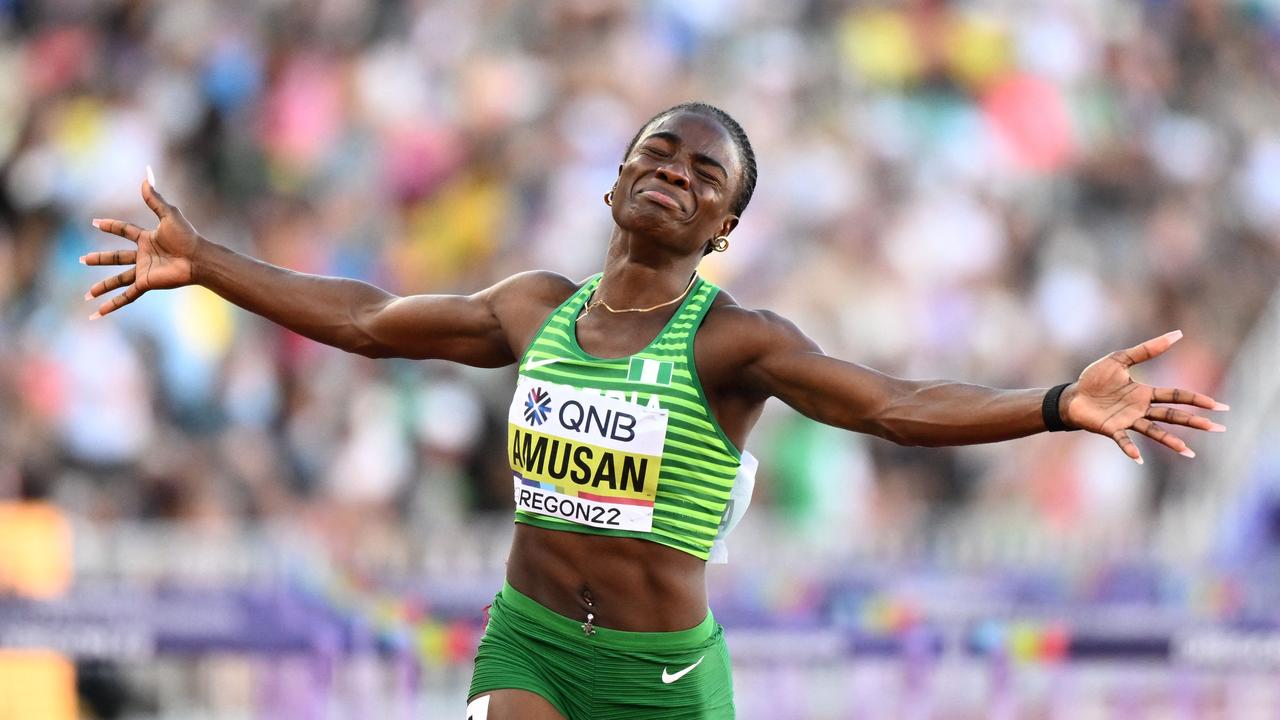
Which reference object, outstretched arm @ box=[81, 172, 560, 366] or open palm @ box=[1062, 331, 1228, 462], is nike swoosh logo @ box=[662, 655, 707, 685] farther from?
open palm @ box=[1062, 331, 1228, 462]

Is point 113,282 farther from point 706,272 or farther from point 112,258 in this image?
point 706,272

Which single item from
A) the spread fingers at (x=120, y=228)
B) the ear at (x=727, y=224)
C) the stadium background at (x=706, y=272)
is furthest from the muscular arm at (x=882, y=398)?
the stadium background at (x=706, y=272)

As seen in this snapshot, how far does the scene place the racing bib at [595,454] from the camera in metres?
5.07

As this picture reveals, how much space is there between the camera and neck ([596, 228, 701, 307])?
532cm

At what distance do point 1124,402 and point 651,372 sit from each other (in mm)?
1255

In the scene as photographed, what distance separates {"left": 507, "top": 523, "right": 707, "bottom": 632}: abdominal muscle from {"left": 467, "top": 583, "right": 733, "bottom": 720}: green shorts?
0.04 meters

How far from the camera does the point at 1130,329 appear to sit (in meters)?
12.1

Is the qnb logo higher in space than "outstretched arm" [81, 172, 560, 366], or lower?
lower

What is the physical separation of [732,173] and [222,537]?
4.97m

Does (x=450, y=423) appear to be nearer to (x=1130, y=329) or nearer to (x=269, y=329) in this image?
(x=269, y=329)

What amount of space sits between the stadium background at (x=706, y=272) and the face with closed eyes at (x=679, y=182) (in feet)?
12.7

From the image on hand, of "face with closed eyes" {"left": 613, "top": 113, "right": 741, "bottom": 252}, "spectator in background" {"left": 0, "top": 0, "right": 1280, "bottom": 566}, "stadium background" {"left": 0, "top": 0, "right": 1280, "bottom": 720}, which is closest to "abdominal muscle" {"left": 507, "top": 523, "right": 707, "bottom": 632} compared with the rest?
"face with closed eyes" {"left": 613, "top": 113, "right": 741, "bottom": 252}

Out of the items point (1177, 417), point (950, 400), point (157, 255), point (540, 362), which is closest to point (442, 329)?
point (540, 362)

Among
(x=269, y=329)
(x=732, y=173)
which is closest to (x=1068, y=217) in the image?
(x=269, y=329)
